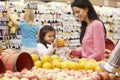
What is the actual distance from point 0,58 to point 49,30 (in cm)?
227

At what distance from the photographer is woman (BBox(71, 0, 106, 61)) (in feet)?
10.1

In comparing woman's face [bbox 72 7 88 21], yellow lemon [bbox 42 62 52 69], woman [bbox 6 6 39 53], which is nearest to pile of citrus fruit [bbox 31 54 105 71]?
yellow lemon [bbox 42 62 52 69]

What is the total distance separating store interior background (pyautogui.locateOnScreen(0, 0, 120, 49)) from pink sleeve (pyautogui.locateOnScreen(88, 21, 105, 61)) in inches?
142

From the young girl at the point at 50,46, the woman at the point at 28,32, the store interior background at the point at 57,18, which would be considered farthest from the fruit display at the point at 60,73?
the store interior background at the point at 57,18

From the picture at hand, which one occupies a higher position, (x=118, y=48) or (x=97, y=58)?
(x=118, y=48)

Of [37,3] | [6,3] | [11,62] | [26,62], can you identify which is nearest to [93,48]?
[26,62]

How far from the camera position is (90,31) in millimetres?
3219

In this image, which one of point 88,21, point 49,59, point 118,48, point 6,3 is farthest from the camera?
point 6,3

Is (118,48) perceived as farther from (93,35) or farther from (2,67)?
(93,35)

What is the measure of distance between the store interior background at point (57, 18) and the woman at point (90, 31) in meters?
3.39

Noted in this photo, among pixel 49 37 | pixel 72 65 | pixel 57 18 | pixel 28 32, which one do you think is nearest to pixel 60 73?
pixel 72 65

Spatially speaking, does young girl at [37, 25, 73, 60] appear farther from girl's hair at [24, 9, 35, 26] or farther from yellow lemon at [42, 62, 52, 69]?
girl's hair at [24, 9, 35, 26]

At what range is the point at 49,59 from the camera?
3.06 m

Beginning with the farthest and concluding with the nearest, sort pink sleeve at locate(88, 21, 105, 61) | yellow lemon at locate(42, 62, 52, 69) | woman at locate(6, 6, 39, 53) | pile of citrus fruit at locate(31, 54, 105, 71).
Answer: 1. woman at locate(6, 6, 39, 53)
2. pink sleeve at locate(88, 21, 105, 61)
3. yellow lemon at locate(42, 62, 52, 69)
4. pile of citrus fruit at locate(31, 54, 105, 71)
